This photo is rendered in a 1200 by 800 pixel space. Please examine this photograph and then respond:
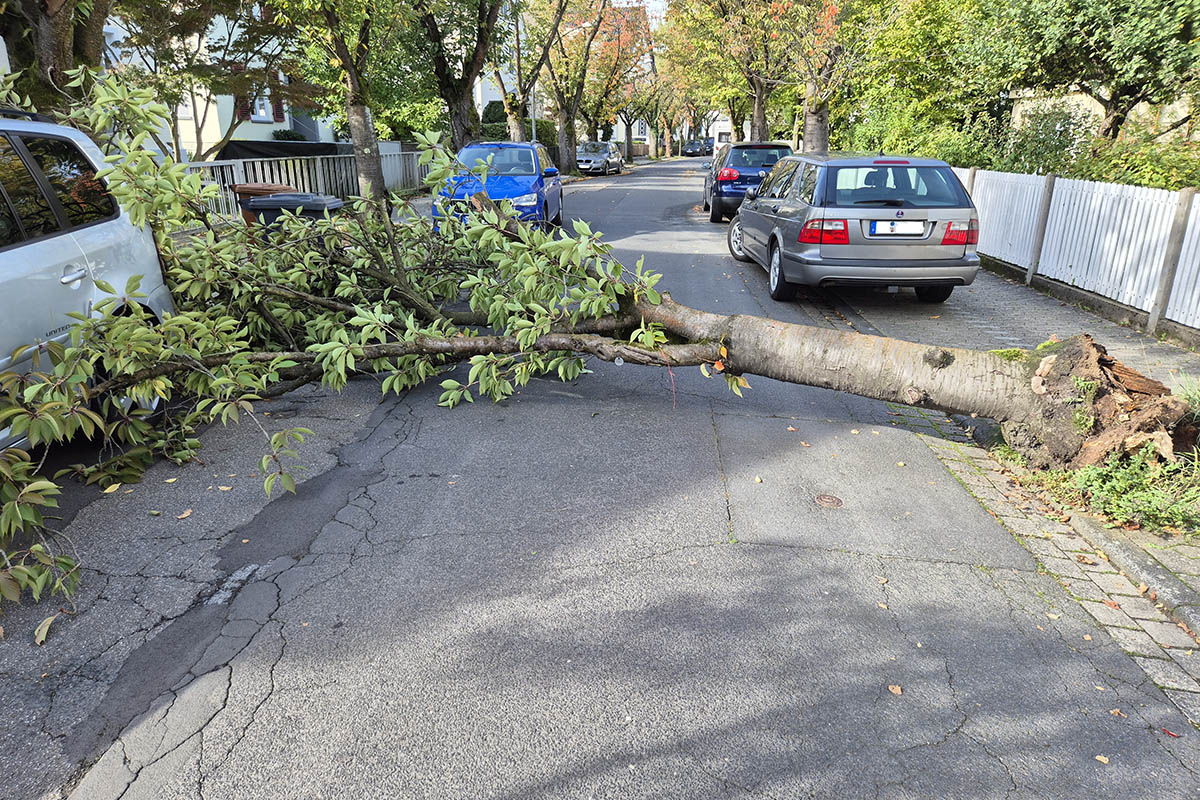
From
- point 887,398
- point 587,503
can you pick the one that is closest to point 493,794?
point 587,503

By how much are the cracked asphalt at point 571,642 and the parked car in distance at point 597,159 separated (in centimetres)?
4090

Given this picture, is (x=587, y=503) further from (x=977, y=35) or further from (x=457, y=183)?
(x=977, y=35)

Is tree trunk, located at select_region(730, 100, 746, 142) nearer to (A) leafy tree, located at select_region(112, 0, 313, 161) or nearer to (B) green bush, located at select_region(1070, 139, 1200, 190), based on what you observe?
(A) leafy tree, located at select_region(112, 0, 313, 161)

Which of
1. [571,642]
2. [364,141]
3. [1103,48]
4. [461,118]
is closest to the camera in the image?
[571,642]

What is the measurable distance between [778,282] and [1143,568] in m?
6.61

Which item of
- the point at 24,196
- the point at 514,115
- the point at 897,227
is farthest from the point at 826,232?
the point at 514,115

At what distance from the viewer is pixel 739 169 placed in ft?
62.5

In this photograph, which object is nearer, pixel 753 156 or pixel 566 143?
pixel 753 156

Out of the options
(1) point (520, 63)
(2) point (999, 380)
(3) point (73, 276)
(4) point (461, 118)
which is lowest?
(2) point (999, 380)

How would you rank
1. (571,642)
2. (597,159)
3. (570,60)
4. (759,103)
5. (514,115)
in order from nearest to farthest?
(571,642) < (514,115) < (759,103) < (570,60) < (597,159)

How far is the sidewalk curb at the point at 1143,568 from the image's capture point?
12.3 ft

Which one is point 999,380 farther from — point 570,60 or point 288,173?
point 570,60

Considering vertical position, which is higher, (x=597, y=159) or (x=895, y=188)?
(x=895, y=188)

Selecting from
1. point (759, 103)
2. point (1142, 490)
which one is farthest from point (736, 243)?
point (759, 103)
